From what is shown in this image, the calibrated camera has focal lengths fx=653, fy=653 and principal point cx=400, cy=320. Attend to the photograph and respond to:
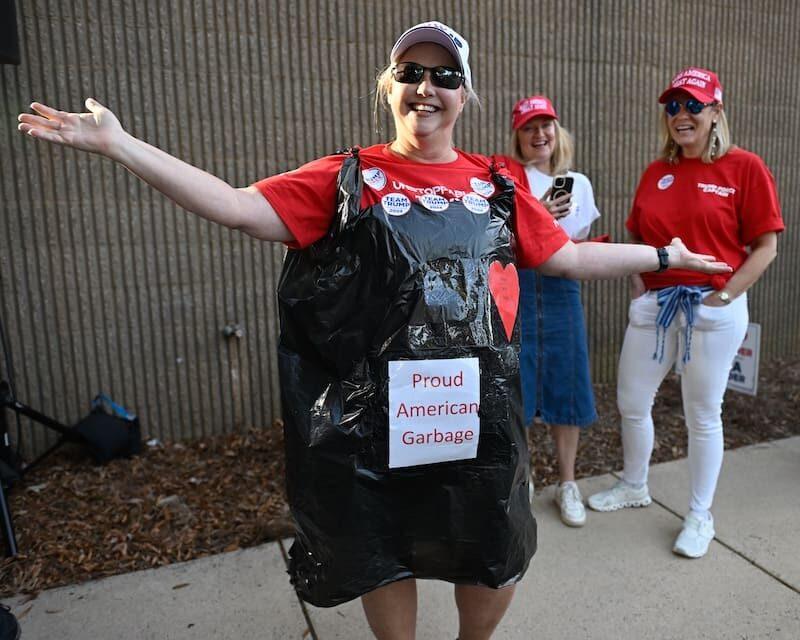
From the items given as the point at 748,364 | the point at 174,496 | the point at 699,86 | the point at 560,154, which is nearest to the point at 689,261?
the point at 699,86

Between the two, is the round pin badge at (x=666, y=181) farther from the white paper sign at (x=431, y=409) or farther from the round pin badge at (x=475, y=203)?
the white paper sign at (x=431, y=409)

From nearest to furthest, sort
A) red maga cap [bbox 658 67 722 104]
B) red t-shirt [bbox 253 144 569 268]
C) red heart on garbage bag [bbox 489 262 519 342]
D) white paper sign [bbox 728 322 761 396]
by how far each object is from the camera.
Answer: red t-shirt [bbox 253 144 569 268] → red heart on garbage bag [bbox 489 262 519 342] → red maga cap [bbox 658 67 722 104] → white paper sign [bbox 728 322 761 396]

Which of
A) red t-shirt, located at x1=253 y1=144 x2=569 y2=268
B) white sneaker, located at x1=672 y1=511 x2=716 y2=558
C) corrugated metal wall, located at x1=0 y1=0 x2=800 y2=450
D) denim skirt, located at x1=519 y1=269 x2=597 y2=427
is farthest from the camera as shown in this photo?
corrugated metal wall, located at x1=0 y1=0 x2=800 y2=450

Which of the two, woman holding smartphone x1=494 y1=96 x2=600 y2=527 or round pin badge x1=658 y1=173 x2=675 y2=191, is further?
woman holding smartphone x1=494 y1=96 x2=600 y2=527

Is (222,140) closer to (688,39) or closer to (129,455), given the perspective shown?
(129,455)

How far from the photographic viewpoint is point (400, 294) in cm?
166

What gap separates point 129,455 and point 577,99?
396 cm

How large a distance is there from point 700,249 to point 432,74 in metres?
1.68

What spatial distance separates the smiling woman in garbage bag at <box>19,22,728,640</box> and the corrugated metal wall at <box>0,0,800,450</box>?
246 cm

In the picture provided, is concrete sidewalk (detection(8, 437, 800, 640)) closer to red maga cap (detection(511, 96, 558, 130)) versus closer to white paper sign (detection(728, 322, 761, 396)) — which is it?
white paper sign (detection(728, 322, 761, 396))

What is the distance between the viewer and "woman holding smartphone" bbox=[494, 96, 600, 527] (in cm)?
310

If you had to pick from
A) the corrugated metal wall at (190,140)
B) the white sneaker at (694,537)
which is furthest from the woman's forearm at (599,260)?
the corrugated metal wall at (190,140)

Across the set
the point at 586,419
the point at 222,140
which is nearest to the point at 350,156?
the point at 586,419

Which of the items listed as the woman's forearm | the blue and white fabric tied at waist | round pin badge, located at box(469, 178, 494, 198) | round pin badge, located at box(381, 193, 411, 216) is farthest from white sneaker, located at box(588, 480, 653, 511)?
round pin badge, located at box(381, 193, 411, 216)
